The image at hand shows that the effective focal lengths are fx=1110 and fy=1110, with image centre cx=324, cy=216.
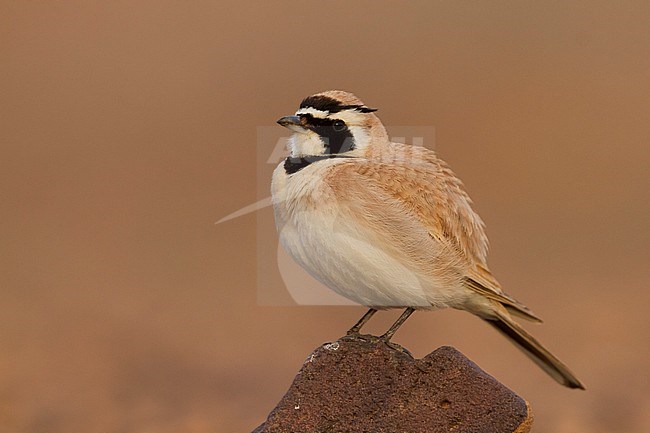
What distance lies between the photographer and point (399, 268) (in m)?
5.91

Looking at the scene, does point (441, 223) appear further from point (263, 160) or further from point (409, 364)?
point (263, 160)

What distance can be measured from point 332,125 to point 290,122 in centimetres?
26

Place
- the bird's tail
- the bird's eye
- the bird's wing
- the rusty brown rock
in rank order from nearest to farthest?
1. the rusty brown rock
2. the bird's wing
3. the bird's eye
4. the bird's tail

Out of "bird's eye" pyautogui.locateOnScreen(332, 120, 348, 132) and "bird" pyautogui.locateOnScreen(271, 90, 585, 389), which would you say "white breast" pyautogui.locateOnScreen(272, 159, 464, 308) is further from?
"bird's eye" pyautogui.locateOnScreen(332, 120, 348, 132)

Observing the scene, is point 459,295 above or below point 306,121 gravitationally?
below

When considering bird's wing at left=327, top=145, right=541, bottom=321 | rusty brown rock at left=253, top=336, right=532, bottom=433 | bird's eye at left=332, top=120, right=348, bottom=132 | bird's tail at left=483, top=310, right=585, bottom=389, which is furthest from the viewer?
bird's tail at left=483, top=310, right=585, bottom=389

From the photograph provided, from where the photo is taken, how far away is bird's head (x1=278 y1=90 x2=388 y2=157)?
6066 mm

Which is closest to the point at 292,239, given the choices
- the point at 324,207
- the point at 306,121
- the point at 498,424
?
the point at 324,207

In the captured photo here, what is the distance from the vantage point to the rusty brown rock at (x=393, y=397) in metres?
5.77

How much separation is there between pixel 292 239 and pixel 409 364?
92 centimetres

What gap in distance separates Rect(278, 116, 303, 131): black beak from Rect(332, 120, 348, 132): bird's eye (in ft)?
0.68

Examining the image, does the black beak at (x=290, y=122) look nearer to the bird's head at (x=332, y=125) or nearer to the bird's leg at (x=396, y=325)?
the bird's head at (x=332, y=125)

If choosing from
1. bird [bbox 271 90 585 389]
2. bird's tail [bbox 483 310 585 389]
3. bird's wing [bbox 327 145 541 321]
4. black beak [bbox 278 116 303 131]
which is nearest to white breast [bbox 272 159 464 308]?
bird [bbox 271 90 585 389]

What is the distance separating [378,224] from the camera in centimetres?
588
